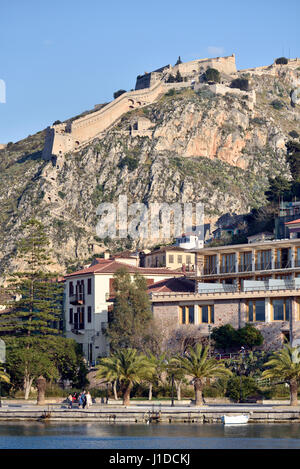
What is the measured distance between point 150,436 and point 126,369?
15.4m

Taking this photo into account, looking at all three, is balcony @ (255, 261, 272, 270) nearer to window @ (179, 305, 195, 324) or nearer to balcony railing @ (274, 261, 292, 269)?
balcony railing @ (274, 261, 292, 269)

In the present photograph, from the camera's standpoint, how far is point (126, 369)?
215 ft

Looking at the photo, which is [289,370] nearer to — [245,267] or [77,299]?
[245,267]

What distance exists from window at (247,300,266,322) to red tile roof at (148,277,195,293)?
38.7 ft

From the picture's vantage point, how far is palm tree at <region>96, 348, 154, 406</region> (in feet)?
213

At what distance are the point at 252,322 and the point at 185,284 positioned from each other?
1608cm

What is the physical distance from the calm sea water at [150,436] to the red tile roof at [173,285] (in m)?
32.3

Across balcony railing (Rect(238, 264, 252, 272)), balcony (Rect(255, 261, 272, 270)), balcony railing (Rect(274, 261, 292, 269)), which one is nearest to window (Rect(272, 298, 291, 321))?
balcony railing (Rect(274, 261, 292, 269))

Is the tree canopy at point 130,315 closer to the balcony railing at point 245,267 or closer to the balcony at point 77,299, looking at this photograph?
the balcony at point 77,299

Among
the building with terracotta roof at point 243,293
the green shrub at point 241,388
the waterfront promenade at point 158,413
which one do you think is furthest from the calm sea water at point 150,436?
the building with terracotta roof at point 243,293

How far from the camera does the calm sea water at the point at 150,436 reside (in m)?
47.5

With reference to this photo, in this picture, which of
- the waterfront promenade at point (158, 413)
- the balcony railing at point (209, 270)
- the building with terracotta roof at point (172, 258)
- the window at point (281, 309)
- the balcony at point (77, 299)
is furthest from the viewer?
the building with terracotta roof at point (172, 258)
